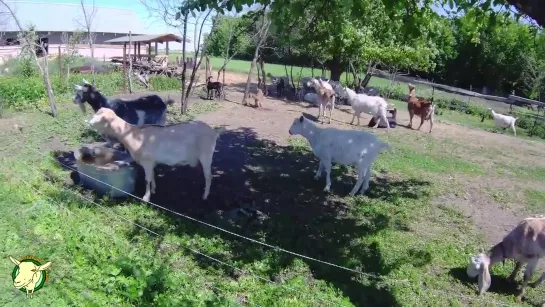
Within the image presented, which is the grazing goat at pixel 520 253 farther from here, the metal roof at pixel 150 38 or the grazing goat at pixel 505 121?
the metal roof at pixel 150 38

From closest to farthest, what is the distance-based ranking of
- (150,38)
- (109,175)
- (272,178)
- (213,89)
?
(109,175) < (272,178) < (213,89) < (150,38)

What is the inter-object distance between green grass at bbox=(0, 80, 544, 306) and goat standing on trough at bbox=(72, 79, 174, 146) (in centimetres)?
148

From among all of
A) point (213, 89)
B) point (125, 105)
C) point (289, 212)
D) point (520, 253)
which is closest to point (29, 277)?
point (289, 212)

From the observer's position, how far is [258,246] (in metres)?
6.34

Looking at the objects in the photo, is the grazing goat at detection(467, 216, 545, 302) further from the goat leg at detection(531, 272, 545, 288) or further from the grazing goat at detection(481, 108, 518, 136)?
the grazing goat at detection(481, 108, 518, 136)

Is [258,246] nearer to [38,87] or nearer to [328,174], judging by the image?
[328,174]

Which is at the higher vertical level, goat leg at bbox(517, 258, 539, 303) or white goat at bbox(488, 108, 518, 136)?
white goat at bbox(488, 108, 518, 136)

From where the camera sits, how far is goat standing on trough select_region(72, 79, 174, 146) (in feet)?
34.9

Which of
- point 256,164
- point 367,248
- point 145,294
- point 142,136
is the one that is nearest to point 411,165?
point 256,164

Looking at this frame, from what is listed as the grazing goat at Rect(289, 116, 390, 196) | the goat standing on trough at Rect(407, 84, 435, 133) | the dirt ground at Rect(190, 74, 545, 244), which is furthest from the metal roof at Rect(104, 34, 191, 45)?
the grazing goat at Rect(289, 116, 390, 196)

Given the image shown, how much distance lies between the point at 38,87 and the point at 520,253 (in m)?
14.0

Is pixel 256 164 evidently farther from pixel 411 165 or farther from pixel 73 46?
pixel 73 46

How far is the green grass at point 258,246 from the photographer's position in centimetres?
433

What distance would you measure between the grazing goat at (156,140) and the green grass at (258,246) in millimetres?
804
